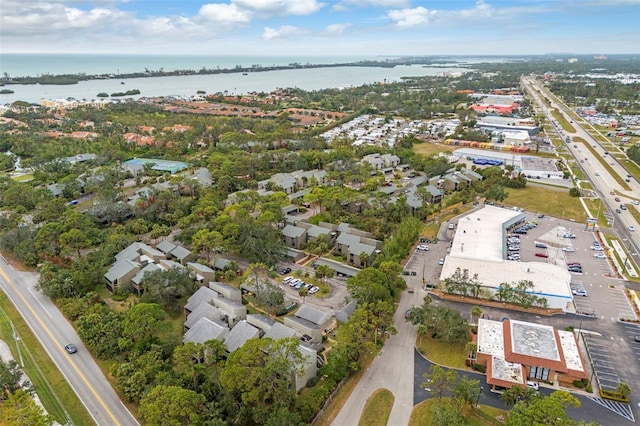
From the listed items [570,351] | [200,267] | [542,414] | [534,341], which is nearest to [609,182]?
[570,351]

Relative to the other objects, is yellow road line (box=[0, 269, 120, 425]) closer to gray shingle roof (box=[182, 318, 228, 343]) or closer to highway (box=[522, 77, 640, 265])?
gray shingle roof (box=[182, 318, 228, 343])

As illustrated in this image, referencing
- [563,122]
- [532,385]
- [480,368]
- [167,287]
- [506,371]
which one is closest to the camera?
[532,385]

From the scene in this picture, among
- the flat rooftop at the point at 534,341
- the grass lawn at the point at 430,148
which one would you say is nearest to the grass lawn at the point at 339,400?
the flat rooftop at the point at 534,341

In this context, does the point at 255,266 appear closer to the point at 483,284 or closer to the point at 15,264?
the point at 483,284

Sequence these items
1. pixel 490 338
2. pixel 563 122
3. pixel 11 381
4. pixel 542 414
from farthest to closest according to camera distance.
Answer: pixel 563 122
pixel 490 338
pixel 11 381
pixel 542 414

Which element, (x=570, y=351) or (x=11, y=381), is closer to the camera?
(x=11, y=381)

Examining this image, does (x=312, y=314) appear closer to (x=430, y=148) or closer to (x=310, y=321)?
(x=310, y=321)

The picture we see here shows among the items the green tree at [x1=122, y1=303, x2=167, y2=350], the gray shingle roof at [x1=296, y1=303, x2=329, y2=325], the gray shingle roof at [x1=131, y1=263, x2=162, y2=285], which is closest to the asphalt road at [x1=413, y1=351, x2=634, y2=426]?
the gray shingle roof at [x1=296, y1=303, x2=329, y2=325]
